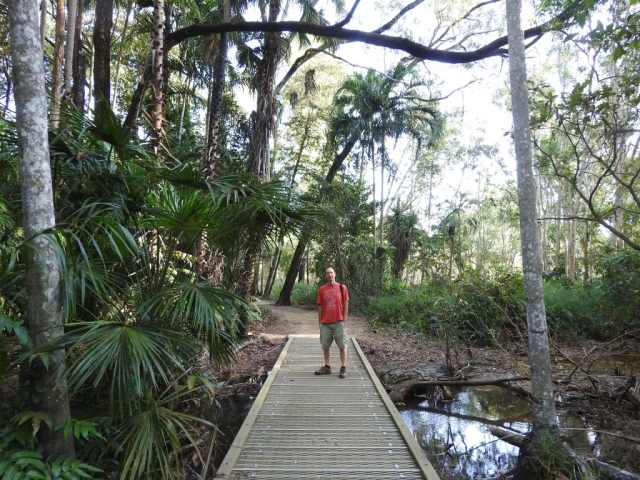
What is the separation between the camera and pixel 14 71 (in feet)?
9.13

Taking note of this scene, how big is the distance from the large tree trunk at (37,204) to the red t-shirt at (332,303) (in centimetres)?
378

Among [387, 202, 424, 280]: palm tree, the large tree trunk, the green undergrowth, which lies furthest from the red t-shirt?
[387, 202, 424, 280]: palm tree

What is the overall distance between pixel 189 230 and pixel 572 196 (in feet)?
76.1

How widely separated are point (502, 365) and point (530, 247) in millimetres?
6023

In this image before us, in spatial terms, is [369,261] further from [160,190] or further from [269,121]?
[160,190]

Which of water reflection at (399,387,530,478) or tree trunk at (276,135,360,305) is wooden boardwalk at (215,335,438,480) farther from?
tree trunk at (276,135,360,305)

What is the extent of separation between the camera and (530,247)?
4.34 metres

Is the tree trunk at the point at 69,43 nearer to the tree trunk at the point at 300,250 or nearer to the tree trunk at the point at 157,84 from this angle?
the tree trunk at the point at 157,84

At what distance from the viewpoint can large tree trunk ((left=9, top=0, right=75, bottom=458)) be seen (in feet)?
8.87

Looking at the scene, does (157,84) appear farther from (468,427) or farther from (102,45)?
(468,427)

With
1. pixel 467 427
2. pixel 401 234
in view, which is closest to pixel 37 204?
pixel 467 427

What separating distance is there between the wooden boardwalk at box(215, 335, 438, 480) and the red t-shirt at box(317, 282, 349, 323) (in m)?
1.00

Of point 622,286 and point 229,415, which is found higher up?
point 622,286

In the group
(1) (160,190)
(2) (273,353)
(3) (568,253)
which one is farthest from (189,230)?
(3) (568,253)
